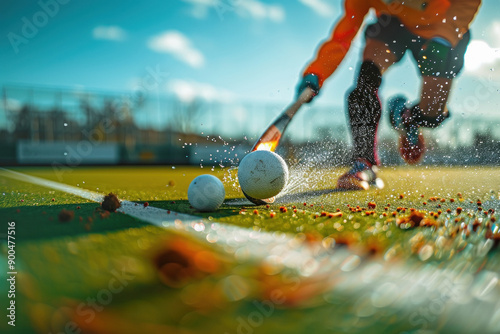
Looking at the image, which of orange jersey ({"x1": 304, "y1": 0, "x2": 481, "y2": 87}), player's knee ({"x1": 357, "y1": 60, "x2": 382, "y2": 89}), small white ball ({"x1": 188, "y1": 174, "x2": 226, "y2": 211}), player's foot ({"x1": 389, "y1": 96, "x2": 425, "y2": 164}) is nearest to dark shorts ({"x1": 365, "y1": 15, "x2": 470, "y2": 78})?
orange jersey ({"x1": 304, "y1": 0, "x2": 481, "y2": 87})

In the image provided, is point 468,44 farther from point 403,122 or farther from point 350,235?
point 350,235

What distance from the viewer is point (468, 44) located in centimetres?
548

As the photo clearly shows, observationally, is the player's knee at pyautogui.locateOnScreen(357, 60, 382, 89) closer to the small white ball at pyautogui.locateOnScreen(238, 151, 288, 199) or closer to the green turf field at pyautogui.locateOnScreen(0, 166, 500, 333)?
the small white ball at pyautogui.locateOnScreen(238, 151, 288, 199)

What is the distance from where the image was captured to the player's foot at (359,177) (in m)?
6.33

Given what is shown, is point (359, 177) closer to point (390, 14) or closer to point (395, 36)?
point (395, 36)

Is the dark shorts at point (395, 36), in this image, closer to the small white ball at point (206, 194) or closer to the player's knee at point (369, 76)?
the player's knee at point (369, 76)

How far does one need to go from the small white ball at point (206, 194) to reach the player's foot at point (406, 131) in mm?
4374

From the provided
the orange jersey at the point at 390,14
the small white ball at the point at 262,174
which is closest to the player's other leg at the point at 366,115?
the orange jersey at the point at 390,14

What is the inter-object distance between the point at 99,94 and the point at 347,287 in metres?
28.0

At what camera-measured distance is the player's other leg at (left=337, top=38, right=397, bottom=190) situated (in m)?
6.36

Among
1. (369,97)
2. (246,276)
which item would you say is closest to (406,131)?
(369,97)

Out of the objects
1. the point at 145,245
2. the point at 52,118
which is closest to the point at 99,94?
the point at 52,118

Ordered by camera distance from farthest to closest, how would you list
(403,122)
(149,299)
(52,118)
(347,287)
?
(52,118) → (403,122) → (347,287) → (149,299)

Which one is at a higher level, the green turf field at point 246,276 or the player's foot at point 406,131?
the player's foot at point 406,131
